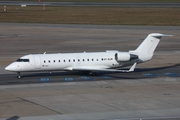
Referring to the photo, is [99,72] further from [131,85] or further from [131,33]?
[131,33]

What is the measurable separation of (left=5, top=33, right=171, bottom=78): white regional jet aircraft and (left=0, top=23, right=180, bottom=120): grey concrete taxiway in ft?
3.21

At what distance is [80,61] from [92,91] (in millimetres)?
7265

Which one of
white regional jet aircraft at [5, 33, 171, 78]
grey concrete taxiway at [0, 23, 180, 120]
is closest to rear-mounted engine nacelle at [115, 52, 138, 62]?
white regional jet aircraft at [5, 33, 171, 78]

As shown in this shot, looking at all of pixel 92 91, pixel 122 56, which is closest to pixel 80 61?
pixel 122 56

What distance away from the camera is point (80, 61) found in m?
49.7

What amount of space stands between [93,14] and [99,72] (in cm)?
6290

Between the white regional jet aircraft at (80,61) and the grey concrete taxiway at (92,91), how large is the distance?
98 centimetres

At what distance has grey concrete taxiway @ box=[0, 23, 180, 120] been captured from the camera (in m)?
35.2

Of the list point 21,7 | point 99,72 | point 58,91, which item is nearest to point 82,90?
point 58,91

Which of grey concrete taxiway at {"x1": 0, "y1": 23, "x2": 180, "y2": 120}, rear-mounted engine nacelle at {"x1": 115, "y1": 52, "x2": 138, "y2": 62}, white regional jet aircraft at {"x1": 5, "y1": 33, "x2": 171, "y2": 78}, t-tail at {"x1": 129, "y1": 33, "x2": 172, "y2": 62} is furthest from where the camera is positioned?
t-tail at {"x1": 129, "y1": 33, "x2": 172, "y2": 62}

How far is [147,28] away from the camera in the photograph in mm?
93562

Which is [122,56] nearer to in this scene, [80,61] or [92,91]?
[80,61]

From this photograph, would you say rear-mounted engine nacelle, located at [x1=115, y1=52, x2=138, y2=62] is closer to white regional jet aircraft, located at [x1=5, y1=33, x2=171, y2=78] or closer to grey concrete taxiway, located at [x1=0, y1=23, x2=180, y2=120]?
white regional jet aircraft, located at [x1=5, y1=33, x2=171, y2=78]

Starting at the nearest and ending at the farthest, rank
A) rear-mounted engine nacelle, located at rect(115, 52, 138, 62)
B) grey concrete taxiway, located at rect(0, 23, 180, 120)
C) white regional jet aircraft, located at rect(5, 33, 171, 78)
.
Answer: grey concrete taxiway, located at rect(0, 23, 180, 120) < white regional jet aircraft, located at rect(5, 33, 171, 78) < rear-mounted engine nacelle, located at rect(115, 52, 138, 62)
